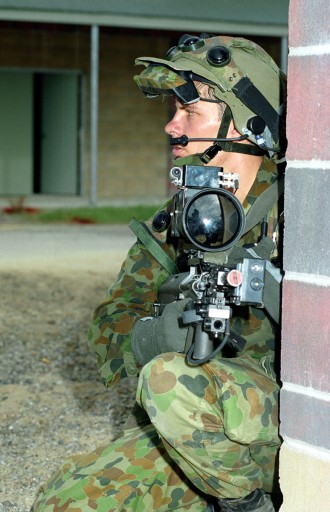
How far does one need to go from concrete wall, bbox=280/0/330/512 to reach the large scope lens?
0.45 ft

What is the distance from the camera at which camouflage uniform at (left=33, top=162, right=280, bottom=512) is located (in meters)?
2.74

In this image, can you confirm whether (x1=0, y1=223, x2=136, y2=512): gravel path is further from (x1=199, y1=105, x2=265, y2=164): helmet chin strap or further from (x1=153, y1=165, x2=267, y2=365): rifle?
(x1=199, y1=105, x2=265, y2=164): helmet chin strap

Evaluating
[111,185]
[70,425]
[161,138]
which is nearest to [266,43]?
[161,138]

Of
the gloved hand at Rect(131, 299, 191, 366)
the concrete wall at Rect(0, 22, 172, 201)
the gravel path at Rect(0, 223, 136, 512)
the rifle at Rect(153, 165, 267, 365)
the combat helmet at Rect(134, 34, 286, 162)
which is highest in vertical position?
the concrete wall at Rect(0, 22, 172, 201)

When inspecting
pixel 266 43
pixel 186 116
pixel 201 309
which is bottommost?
pixel 201 309

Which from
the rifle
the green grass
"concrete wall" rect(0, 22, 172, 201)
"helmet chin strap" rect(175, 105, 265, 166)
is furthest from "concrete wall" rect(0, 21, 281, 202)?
the rifle

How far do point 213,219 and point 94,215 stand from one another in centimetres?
1008

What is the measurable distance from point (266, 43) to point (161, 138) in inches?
96.7

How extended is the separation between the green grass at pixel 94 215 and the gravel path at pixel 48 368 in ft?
7.96

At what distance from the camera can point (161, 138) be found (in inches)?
623

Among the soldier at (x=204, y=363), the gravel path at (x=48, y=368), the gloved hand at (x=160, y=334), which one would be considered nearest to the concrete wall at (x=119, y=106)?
the gravel path at (x=48, y=368)

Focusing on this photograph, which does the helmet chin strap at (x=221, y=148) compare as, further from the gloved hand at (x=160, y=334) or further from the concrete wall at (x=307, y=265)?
the concrete wall at (x=307, y=265)

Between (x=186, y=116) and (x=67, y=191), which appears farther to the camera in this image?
(x=67, y=191)

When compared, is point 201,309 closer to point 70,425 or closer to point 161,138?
point 70,425
